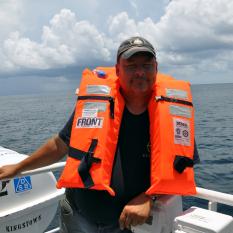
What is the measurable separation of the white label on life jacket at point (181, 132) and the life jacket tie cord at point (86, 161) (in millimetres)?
585

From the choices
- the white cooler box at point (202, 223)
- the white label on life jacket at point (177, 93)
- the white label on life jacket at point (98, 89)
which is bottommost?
the white cooler box at point (202, 223)

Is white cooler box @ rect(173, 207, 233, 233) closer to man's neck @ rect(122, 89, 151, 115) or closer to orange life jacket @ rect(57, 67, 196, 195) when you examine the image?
orange life jacket @ rect(57, 67, 196, 195)

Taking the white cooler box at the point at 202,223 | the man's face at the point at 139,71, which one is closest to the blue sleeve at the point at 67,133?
the man's face at the point at 139,71

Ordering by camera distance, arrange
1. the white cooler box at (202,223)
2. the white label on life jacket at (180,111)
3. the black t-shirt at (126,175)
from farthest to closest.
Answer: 1. the white label on life jacket at (180,111)
2. the black t-shirt at (126,175)
3. the white cooler box at (202,223)

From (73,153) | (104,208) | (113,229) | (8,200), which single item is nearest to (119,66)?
(73,153)

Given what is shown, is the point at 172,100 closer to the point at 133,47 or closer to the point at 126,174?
the point at 133,47

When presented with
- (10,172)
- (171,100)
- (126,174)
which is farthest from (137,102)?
(10,172)

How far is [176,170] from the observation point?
2.34 m

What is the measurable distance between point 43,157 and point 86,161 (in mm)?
567

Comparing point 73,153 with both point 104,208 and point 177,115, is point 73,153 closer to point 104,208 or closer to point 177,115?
point 104,208

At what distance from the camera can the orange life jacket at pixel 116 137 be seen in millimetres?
2328

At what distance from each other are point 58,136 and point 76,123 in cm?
22

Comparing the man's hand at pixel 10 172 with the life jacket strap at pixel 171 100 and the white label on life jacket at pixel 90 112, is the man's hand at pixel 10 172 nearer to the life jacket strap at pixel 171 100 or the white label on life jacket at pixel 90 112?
the white label on life jacket at pixel 90 112

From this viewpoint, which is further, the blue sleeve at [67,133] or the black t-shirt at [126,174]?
the blue sleeve at [67,133]
